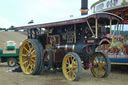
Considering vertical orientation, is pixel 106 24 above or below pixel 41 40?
above

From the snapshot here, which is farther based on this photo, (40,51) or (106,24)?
(40,51)

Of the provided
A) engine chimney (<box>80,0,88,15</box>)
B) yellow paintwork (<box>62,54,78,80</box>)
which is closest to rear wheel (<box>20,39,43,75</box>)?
yellow paintwork (<box>62,54,78,80</box>)

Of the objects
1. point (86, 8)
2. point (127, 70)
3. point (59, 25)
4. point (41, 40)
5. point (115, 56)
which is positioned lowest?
point (127, 70)

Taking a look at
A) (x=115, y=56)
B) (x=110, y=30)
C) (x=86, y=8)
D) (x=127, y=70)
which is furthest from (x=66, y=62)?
(x=86, y=8)

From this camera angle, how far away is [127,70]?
11.6 meters

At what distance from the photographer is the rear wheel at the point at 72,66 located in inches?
286

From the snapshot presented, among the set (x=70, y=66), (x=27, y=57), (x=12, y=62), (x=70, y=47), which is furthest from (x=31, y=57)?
(x=12, y=62)

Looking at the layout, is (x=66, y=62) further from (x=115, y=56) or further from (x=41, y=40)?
(x=115, y=56)

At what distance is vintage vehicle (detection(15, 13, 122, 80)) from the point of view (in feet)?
25.2

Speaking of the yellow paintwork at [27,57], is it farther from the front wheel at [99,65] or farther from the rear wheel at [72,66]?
the front wheel at [99,65]

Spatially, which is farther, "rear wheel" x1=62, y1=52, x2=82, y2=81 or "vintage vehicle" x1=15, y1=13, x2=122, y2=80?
"vintage vehicle" x1=15, y1=13, x2=122, y2=80

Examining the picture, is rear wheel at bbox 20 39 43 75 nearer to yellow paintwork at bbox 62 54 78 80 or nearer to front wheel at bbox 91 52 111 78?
yellow paintwork at bbox 62 54 78 80

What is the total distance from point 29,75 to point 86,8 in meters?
14.3

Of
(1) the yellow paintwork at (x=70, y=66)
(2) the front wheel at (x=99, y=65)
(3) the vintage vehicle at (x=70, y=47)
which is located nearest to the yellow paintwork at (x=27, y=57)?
(3) the vintage vehicle at (x=70, y=47)
